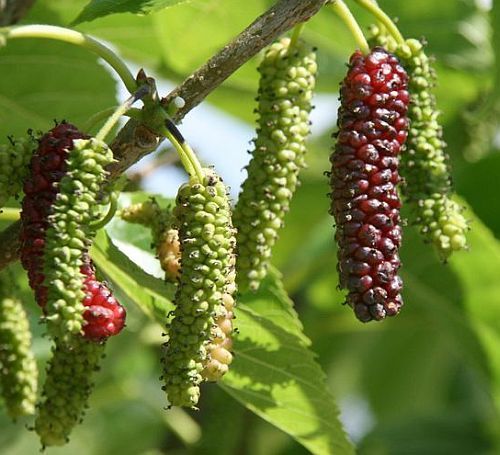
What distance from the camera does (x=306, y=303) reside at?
366 cm

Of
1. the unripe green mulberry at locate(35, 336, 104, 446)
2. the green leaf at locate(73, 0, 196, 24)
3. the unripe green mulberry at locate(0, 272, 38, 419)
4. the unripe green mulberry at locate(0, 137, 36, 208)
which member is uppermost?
the green leaf at locate(73, 0, 196, 24)

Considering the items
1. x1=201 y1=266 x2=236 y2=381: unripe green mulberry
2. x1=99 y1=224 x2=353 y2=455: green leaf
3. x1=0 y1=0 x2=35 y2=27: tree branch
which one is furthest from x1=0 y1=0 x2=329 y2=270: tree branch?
x1=0 y1=0 x2=35 y2=27: tree branch

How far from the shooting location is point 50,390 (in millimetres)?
1801

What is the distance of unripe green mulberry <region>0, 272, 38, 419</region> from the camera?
1950 mm

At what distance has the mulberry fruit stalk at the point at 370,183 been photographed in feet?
5.20

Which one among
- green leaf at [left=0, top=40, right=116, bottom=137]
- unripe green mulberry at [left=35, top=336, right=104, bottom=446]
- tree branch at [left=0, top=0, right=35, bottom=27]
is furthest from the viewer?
green leaf at [left=0, top=40, right=116, bottom=137]

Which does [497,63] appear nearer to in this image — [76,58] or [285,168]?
[76,58]

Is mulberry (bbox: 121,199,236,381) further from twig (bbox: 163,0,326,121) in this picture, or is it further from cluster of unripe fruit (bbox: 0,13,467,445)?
twig (bbox: 163,0,326,121)

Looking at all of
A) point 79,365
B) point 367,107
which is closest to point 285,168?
point 367,107

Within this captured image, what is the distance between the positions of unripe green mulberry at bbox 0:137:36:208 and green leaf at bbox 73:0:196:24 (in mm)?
323

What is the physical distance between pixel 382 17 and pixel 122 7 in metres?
0.41

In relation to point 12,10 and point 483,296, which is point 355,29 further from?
point 483,296

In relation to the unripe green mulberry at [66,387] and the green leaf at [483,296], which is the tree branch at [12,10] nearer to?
the unripe green mulberry at [66,387]

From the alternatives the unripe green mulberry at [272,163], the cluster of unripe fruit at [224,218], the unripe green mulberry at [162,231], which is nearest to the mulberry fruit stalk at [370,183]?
the cluster of unripe fruit at [224,218]
